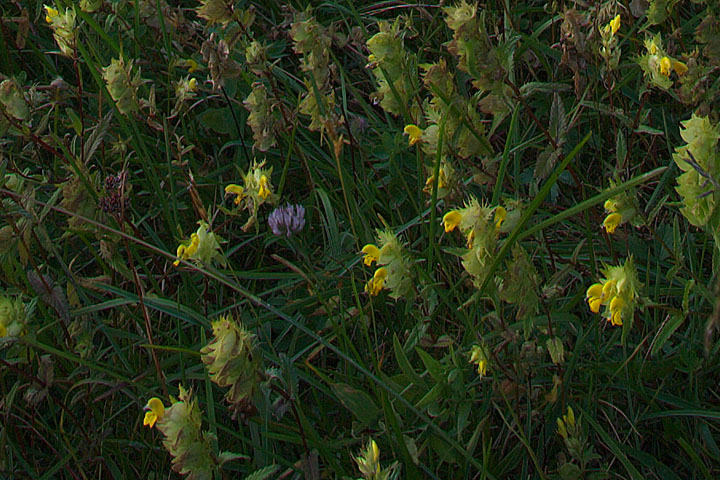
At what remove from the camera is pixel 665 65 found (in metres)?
1.45

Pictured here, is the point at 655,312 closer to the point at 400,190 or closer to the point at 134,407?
the point at 400,190

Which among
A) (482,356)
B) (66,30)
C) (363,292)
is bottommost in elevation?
(363,292)

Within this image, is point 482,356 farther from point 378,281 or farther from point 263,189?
point 263,189

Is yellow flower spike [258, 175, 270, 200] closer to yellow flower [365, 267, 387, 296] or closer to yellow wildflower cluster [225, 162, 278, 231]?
yellow wildflower cluster [225, 162, 278, 231]

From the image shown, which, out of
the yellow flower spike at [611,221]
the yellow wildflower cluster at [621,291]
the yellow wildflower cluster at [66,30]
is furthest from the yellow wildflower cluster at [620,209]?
the yellow wildflower cluster at [66,30]

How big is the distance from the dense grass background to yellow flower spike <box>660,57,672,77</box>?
0.40 feet

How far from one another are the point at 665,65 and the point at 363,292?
680mm

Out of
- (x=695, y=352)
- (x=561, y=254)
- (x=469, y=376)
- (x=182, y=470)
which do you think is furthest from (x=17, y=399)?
(x=695, y=352)

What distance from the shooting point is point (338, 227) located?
1.78 m

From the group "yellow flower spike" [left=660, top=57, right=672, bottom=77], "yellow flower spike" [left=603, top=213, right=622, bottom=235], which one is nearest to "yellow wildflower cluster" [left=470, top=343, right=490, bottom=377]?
"yellow flower spike" [left=603, top=213, right=622, bottom=235]

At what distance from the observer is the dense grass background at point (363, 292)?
1328mm

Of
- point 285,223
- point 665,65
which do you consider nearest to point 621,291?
point 665,65

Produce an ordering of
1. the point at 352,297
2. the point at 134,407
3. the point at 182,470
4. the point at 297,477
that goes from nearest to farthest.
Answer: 1. the point at 182,470
2. the point at 297,477
3. the point at 134,407
4. the point at 352,297

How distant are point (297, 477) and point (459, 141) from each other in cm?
67
